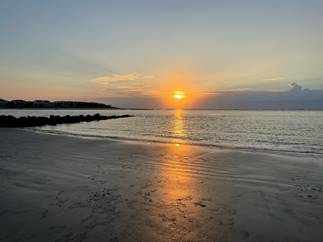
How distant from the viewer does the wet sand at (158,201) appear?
507 cm

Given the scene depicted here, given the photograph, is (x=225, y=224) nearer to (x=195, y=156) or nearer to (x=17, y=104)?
(x=195, y=156)

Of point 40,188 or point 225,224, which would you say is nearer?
point 225,224

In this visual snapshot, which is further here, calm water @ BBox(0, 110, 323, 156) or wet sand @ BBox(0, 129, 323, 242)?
calm water @ BBox(0, 110, 323, 156)

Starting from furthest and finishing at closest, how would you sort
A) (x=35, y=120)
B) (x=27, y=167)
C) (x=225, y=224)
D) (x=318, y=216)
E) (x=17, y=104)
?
(x=17, y=104) < (x=35, y=120) < (x=27, y=167) < (x=318, y=216) < (x=225, y=224)

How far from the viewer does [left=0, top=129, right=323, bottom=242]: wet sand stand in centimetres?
507

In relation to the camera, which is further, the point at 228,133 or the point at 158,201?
the point at 228,133

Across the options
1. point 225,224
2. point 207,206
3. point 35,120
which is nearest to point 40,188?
point 207,206

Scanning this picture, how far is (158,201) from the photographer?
6.80 meters

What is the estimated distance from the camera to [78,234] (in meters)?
4.96

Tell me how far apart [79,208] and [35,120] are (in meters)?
38.7

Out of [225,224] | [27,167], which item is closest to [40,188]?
[27,167]

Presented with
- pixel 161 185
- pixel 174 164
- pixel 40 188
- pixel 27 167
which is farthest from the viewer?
pixel 174 164

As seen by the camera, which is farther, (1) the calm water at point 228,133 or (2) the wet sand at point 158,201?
(1) the calm water at point 228,133

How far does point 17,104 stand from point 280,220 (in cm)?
19764
